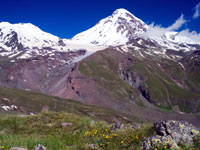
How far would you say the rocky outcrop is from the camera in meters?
8.00

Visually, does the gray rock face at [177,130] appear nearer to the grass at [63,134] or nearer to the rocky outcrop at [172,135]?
the rocky outcrop at [172,135]

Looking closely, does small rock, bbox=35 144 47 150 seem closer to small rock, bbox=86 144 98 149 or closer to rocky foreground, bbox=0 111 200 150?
rocky foreground, bbox=0 111 200 150

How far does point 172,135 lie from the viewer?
8891mm

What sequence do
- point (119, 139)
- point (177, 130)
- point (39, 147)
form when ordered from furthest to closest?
point (119, 139) < point (177, 130) < point (39, 147)

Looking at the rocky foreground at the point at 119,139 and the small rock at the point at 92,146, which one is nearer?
the rocky foreground at the point at 119,139

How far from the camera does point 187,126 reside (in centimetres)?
933

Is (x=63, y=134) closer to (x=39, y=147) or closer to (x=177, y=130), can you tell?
(x=39, y=147)

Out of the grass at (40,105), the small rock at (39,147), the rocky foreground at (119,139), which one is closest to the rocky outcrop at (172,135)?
the rocky foreground at (119,139)

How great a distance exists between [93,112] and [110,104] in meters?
58.0

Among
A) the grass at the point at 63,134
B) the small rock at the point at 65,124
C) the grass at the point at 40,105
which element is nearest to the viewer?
the grass at the point at 63,134

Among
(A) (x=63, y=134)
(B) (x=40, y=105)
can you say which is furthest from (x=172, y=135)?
(B) (x=40, y=105)

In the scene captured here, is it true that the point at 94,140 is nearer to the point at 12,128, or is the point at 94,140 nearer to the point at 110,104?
the point at 12,128

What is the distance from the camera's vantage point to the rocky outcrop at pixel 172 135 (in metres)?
8.00

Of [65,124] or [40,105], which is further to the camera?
[40,105]
